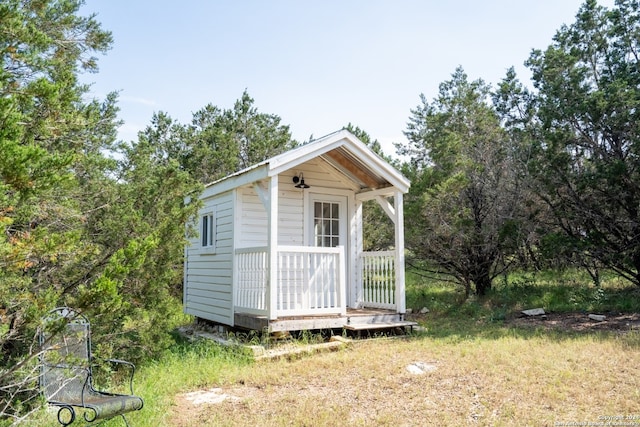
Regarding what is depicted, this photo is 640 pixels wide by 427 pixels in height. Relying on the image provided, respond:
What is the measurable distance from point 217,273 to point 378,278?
121 inches

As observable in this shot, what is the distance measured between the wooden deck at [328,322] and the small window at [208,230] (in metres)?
1.85

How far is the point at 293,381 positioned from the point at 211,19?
6.64m

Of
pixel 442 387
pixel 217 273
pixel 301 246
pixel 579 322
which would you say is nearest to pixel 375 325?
pixel 301 246

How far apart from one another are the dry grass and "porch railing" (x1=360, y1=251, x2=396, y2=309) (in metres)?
1.84

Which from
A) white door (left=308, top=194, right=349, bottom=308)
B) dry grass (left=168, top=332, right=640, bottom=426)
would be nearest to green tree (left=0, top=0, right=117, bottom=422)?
dry grass (left=168, top=332, right=640, bottom=426)

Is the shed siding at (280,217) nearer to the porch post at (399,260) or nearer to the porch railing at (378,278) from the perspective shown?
the porch railing at (378,278)

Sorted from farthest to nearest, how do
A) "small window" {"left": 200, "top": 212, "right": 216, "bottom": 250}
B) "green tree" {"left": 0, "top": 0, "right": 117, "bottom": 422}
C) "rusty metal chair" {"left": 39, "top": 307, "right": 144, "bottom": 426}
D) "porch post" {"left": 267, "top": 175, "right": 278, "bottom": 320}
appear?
1. "small window" {"left": 200, "top": 212, "right": 216, "bottom": 250}
2. "porch post" {"left": 267, "top": 175, "right": 278, "bottom": 320}
3. "rusty metal chair" {"left": 39, "top": 307, "right": 144, "bottom": 426}
4. "green tree" {"left": 0, "top": 0, "right": 117, "bottom": 422}

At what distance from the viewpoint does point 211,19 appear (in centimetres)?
851

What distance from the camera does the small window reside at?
Result: 29.3 ft

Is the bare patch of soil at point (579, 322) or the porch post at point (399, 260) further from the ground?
→ the porch post at point (399, 260)

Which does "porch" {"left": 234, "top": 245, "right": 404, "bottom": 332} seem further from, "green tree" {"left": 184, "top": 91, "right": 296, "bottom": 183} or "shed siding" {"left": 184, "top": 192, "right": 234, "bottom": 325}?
"green tree" {"left": 184, "top": 91, "right": 296, "bottom": 183}

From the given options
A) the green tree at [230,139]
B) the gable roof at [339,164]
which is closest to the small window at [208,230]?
the gable roof at [339,164]

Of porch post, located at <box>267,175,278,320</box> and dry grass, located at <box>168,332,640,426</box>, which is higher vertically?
porch post, located at <box>267,175,278,320</box>

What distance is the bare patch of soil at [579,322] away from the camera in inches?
298
